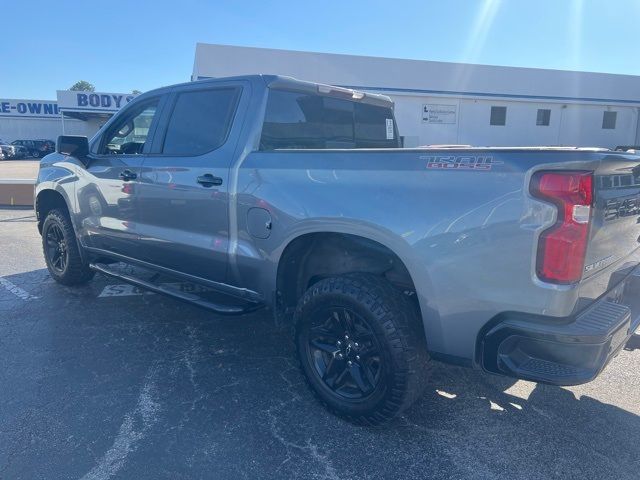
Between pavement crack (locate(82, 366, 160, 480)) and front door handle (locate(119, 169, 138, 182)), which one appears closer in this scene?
pavement crack (locate(82, 366, 160, 480))

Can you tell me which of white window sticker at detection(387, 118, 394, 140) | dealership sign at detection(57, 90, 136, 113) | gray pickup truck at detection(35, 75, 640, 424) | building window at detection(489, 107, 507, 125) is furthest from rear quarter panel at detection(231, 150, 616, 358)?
dealership sign at detection(57, 90, 136, 113)

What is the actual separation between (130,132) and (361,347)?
10.1 feet

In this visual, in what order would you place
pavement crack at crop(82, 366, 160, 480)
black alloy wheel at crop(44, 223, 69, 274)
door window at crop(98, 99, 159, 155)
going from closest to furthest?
pavement crack at crop(82, 366, 160, 480), door window at crop(98, 99, 159, 155), black alloy wheel at crop(44, 223, 69, 274)

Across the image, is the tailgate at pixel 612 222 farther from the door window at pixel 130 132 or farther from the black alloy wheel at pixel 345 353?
the door window at pixel 130 132

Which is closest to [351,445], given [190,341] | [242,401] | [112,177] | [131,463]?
[242,401]

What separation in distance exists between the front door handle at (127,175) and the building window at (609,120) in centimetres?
3317

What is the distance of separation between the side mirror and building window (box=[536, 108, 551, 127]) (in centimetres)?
2946

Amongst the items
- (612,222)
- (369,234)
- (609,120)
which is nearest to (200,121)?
(369,234)

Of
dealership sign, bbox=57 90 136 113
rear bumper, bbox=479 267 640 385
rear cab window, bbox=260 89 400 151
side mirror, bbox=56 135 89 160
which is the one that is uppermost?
dealership sign, bbox=57 90 136 113

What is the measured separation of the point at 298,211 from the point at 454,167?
3.30 feet

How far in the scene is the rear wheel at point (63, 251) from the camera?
17.1 feet

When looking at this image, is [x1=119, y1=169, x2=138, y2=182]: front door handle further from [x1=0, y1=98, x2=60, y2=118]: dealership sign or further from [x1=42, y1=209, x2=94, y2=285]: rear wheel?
[x1=0, y1=98, x2=60, y2=118]: dealership sign

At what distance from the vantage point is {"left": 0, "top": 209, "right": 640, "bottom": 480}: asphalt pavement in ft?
8.29

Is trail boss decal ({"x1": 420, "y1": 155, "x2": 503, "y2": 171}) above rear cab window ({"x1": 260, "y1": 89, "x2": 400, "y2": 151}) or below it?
below
